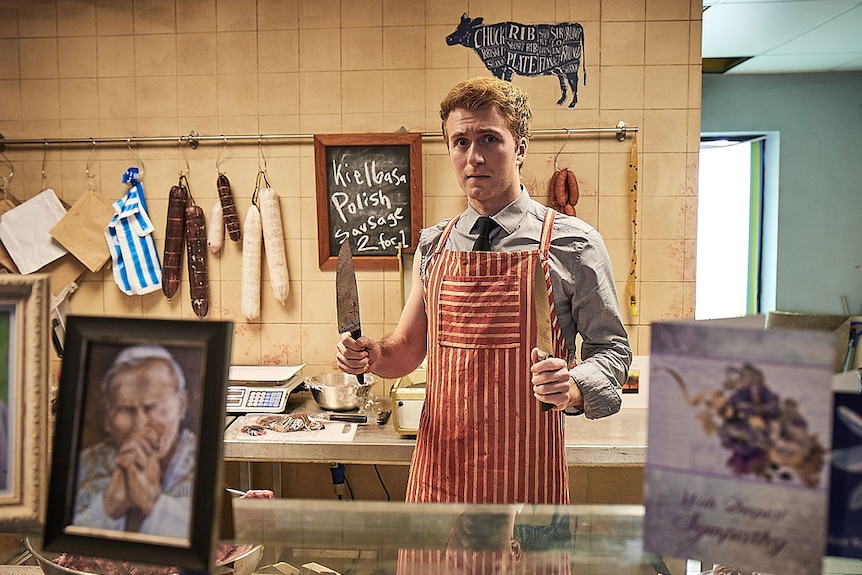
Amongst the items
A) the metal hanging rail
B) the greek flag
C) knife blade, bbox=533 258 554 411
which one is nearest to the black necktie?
knife blade, bbox=533 258 554 411

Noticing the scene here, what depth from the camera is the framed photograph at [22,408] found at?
66 centimetres

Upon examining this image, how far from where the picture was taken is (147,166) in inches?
127

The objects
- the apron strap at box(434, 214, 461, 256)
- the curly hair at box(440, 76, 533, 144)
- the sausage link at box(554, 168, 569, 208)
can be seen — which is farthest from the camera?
the sausage link at box(554, 168, 569, 208)

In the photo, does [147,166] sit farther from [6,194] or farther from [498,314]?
[498,314]

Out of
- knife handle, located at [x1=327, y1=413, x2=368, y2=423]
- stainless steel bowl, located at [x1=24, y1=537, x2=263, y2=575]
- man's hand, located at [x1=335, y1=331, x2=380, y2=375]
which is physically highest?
man's hand, located at [x1=335, y1=331, x2=380, y2=375]

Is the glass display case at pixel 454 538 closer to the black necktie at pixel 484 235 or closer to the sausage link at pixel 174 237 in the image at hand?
the black necktie at pixel 484 235

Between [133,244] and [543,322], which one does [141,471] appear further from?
[133,244]

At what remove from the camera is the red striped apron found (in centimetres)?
167

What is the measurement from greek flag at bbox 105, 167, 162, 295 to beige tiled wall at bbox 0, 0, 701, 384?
0.24 ft

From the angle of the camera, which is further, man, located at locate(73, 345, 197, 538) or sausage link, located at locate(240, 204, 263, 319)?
→ sausage link, located at locate(240, 204, 263, 319)

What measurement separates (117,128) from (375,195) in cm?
130

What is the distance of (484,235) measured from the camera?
174 centimetres

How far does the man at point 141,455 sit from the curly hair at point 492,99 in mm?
1169

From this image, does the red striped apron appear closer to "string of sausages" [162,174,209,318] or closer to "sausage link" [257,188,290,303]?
"sausage link" [257,188,290,303]
